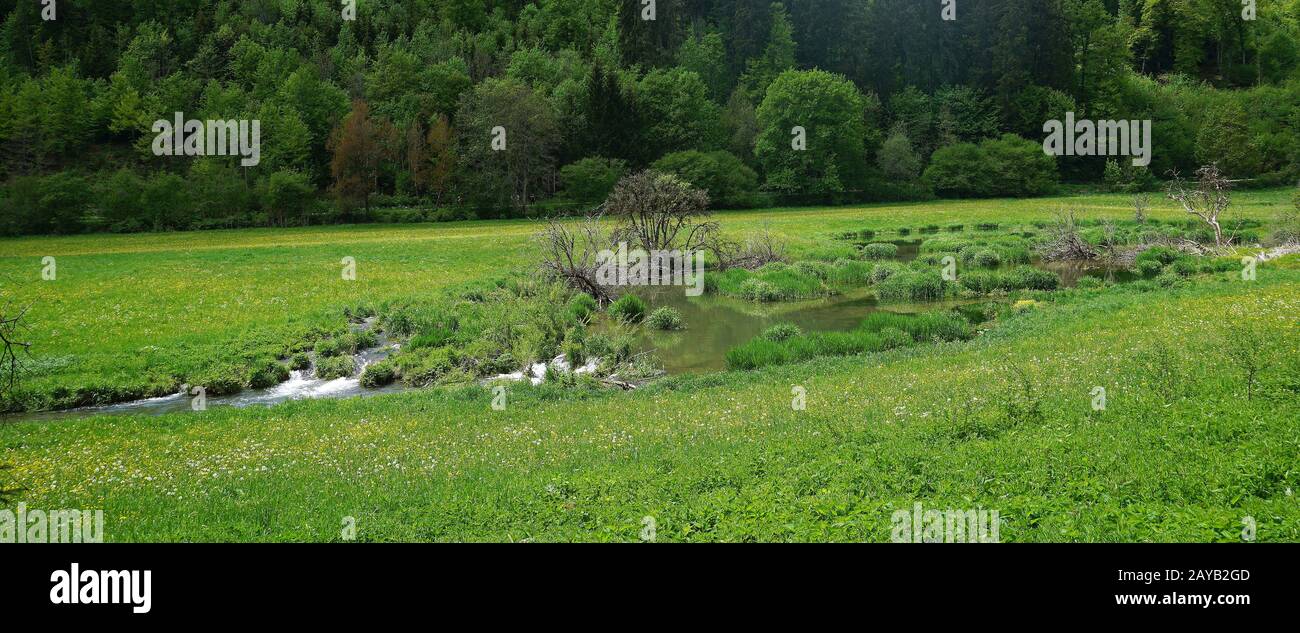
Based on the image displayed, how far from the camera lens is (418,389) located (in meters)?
22.5

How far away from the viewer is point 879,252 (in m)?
50.2

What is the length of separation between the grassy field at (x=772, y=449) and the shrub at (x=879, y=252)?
926 inches

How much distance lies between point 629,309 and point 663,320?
2093mm

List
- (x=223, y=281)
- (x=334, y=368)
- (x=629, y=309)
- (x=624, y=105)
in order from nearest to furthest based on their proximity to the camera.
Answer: (x=334, y=368)
(x=629, y=309)
(x=223, y=281)
(x=624, y=105)

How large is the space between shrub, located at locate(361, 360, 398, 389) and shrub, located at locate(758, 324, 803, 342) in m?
12.3

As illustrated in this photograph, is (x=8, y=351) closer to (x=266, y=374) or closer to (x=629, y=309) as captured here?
(x=266, y=374)

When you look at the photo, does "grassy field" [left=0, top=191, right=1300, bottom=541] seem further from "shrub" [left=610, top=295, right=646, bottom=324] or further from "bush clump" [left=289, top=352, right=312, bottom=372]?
"shrub" [left=610, top=295, right=646, bottom=324]

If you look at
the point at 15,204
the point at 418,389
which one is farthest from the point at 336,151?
the point at 418,389

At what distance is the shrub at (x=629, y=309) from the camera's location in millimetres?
32406

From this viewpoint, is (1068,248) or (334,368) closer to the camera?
(334,368)
